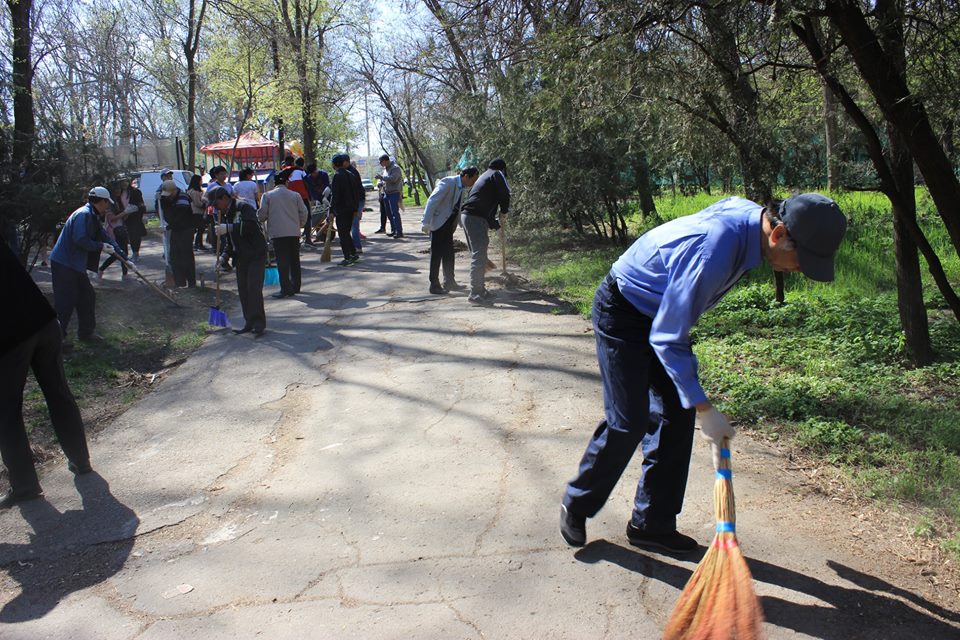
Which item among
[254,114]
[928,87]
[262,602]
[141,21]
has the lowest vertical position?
[262,602]

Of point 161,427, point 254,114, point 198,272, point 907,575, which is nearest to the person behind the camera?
point 907,575

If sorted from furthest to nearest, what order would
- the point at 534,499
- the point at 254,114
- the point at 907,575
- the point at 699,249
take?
1. the point at 254,114
2. the point at 534,499
3. the point at 907,575
4. the point at 699,249

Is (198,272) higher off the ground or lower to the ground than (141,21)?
lower

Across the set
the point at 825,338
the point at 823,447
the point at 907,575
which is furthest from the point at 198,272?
the point at 907,575

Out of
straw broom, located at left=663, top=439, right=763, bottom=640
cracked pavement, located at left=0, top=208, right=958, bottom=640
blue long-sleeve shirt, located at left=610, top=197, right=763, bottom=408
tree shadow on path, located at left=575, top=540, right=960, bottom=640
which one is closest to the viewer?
straw broom, located at left=663, top=439, right=763, bottom=640

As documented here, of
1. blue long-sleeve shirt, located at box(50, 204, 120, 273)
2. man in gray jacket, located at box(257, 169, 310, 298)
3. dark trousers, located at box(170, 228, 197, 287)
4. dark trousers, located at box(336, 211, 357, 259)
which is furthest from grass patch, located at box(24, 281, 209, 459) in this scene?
dark trousers, located at box(336, 211, 357, 259)

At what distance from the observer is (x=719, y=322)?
25.4 feet

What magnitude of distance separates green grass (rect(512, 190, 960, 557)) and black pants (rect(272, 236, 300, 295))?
3527mm

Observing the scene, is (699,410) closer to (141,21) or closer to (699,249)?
(699,249)

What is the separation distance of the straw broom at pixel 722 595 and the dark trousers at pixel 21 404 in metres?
3.79

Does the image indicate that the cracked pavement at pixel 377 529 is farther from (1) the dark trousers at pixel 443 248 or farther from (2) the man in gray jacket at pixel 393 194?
(2) the man in gray jacket at pixel 393 194

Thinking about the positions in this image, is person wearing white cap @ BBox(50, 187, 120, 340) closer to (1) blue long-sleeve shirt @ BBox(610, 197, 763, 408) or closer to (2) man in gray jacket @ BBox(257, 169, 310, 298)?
(2) man in gray jacket @ BBox(257, 169, 310, 298)

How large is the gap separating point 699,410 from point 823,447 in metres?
2.23

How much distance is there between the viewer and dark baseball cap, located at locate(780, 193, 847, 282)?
104 inches
